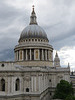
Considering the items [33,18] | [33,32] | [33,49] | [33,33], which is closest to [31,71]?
[33,49]

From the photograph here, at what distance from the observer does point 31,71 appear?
158 feet

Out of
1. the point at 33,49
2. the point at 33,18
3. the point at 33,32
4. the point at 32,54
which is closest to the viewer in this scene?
the point at 32,54

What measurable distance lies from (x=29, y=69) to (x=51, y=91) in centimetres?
1911

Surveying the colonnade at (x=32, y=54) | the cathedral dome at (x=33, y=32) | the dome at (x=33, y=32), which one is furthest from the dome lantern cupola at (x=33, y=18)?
the colonnade at (x=32, y=54)

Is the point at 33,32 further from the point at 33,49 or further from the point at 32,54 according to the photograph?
the point at 32,54

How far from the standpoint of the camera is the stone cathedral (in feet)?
151

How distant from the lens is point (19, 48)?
64688mm

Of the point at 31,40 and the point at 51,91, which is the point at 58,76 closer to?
the point at 51,91

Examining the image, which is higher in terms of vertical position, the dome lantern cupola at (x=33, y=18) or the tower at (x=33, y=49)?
the dome lantern cupola at (x=33, y=18)

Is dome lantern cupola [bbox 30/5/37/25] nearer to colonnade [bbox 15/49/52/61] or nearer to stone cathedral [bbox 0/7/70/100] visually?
stone cathedral [bbox 0/7/70/100]

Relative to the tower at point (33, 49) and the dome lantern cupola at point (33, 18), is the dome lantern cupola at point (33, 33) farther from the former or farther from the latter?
the dome lantern cupola at point (33, 18)

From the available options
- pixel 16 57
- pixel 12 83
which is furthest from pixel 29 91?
pixel 16 57

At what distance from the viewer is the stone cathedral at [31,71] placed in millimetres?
45875

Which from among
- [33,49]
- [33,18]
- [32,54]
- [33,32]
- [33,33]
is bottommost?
[32,54]
